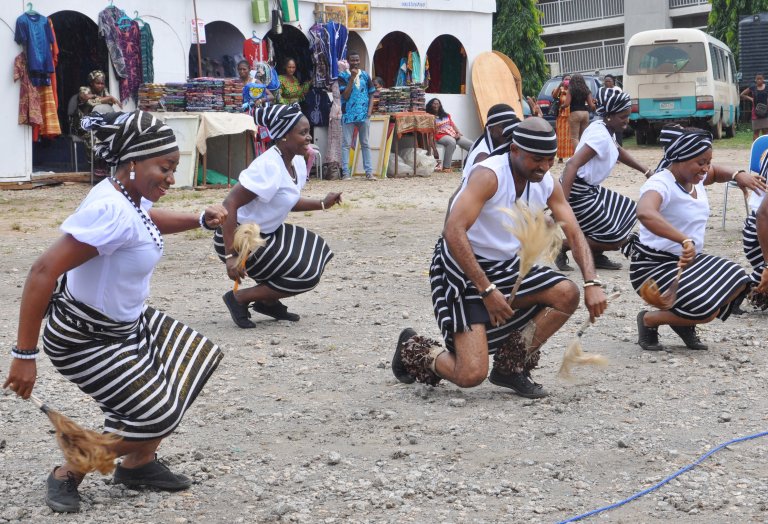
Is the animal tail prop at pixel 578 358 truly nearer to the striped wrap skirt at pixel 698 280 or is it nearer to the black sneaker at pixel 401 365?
the black sneaker at pixel 401 365

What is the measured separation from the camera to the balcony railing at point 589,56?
43.6 m

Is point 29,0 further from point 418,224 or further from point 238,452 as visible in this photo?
point 238,452

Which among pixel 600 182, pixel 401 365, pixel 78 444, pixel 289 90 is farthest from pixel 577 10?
pixel 78 444

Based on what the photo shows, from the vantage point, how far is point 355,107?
61.9 feet

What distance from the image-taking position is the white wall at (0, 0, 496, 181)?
53.0ft

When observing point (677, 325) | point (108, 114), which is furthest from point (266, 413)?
point (677, 325)

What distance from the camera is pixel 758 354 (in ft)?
21.3

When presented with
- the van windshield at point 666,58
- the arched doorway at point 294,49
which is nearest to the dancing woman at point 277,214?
the arched doorway at point 294,49

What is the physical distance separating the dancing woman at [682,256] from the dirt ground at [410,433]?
0.72 feet

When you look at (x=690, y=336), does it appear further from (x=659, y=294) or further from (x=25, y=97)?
(x=25, y=97)

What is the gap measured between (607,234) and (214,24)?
12116mm

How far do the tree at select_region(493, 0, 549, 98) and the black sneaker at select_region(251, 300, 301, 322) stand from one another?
1217 inches

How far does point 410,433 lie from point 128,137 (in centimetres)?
188

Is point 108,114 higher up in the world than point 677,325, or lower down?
higher up
